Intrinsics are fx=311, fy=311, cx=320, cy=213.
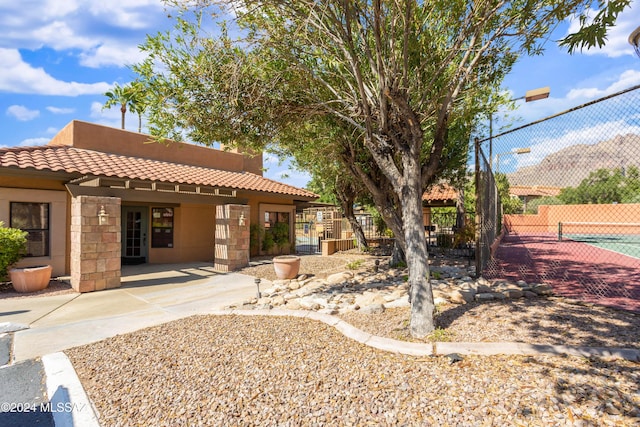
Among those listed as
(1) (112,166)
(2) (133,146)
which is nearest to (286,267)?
(1) (112,166)

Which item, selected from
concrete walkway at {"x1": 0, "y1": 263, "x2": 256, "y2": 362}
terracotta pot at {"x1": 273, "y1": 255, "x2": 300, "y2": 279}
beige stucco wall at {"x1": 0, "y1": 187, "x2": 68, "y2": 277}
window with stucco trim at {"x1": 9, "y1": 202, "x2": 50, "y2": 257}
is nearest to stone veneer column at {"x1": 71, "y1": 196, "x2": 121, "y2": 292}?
concrete walkway at {"x1": 0, "y1": 263, "x2": 256, "y2": 362}

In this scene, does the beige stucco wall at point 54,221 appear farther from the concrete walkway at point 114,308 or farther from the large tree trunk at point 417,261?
the large tree trunk at point 417,261

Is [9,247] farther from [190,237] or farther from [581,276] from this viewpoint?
[581,276]

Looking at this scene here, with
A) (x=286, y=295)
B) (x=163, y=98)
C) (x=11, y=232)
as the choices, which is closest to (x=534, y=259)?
(x=286, y=295)

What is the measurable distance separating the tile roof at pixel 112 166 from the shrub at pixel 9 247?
1701 mm

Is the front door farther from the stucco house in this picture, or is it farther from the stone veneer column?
the stone veneer column

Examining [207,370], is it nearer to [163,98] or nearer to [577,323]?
[163,98]

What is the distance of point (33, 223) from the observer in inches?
366

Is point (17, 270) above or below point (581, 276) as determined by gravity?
above

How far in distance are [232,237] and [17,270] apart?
547 cm

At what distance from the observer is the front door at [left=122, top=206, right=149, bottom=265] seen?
12578mm

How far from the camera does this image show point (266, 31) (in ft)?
18.2

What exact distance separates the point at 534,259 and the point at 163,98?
11910mm

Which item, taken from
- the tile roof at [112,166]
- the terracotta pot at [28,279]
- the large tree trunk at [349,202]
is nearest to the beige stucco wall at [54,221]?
the tile roof at [112,166]
